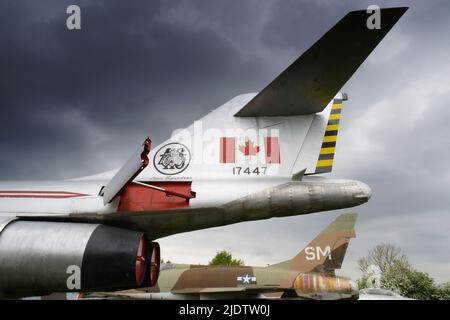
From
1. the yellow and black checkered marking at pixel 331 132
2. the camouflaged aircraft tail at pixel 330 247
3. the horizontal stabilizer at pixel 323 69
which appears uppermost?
the horizontal stabilizer at pixel 323 69

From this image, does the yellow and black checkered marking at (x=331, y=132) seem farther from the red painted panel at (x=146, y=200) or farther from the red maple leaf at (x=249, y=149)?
the red painted panel at (x=146, y=200)

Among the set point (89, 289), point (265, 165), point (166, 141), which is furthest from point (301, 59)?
point (89, 289)

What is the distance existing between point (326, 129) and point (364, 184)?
105 centimetres

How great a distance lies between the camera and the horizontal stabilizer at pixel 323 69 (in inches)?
141

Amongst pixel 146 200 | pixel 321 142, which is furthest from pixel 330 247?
pixel 146 200

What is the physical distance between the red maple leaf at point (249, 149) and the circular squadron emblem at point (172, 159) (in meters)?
0.78

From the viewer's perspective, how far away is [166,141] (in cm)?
527

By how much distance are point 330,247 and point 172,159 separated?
14089 millimetres

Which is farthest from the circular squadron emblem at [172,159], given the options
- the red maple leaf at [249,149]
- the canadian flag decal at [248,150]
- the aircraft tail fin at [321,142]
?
the aircraft tail fin at [321,142]

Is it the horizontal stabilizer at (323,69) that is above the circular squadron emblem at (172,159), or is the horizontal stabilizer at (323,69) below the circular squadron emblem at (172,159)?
above

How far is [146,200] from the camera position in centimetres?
465

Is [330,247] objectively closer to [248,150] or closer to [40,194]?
[248,150]

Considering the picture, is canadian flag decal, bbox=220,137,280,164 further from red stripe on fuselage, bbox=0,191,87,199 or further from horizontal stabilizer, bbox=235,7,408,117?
red stripe on fuselage, bbox=0,191,87,199
